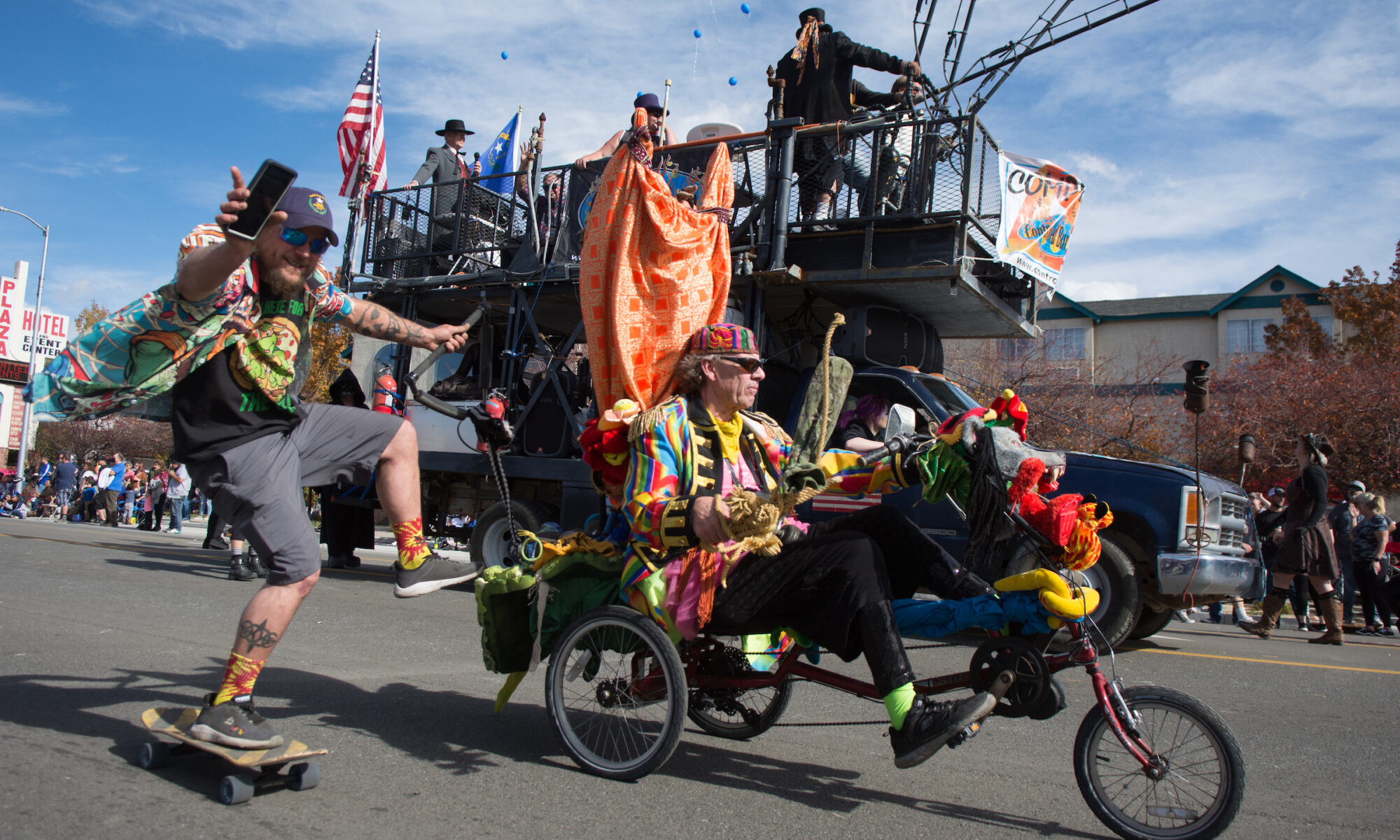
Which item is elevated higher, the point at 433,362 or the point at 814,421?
the point at 433,362

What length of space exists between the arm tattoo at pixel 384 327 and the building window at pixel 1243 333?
33.5 meters

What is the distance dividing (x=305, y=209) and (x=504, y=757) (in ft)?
6.96

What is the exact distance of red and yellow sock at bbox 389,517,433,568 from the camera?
3.53 metres

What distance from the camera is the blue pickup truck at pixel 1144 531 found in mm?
6492

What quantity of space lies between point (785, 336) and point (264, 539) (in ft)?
21.3

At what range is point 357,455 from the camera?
3.61 meters

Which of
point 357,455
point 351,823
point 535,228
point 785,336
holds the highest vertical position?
point 535,228

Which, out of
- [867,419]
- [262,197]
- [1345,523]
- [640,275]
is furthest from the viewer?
[1345,523]

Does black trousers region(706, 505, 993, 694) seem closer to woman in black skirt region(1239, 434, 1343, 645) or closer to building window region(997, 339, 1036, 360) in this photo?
woman in black skirt region(1239, 434, 1343, 645)

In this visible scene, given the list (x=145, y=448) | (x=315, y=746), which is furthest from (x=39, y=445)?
(x=315, y=746)

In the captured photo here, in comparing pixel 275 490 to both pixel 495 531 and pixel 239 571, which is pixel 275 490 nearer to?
pixel 495 531

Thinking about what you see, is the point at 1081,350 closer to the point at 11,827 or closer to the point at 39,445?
the point at 11,827

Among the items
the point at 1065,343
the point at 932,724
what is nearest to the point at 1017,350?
the point at 1065,343

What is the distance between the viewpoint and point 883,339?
8586 millimetres
